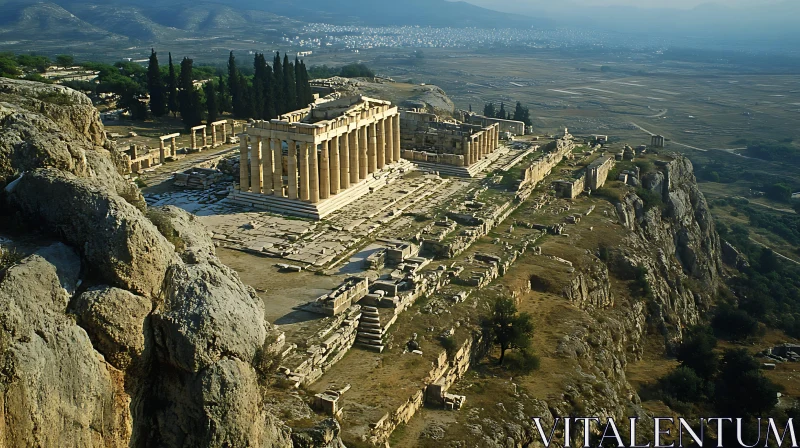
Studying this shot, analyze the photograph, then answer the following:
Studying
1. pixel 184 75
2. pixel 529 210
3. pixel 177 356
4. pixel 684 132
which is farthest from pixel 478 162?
pixel 684 132

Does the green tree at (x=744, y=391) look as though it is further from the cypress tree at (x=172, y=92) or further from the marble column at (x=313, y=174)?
the cypress tree at (x=172, y=92)

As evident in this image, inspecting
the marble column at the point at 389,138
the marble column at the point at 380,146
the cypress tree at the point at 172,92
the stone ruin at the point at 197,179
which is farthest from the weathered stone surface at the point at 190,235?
the cypress tree at the point at 172,92

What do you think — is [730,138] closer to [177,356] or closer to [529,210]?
[529,210]

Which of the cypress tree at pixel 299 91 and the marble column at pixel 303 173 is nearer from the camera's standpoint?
the marble column at pixel 303 173

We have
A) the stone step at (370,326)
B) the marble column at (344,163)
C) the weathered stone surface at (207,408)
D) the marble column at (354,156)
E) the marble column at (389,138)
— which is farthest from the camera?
the marble column at (389,138)

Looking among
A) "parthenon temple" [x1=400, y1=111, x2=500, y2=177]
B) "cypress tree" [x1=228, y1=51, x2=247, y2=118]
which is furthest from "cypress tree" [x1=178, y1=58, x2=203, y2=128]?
"parthenon temple" [x1=400, y1=111, x2=500, y2=177]
